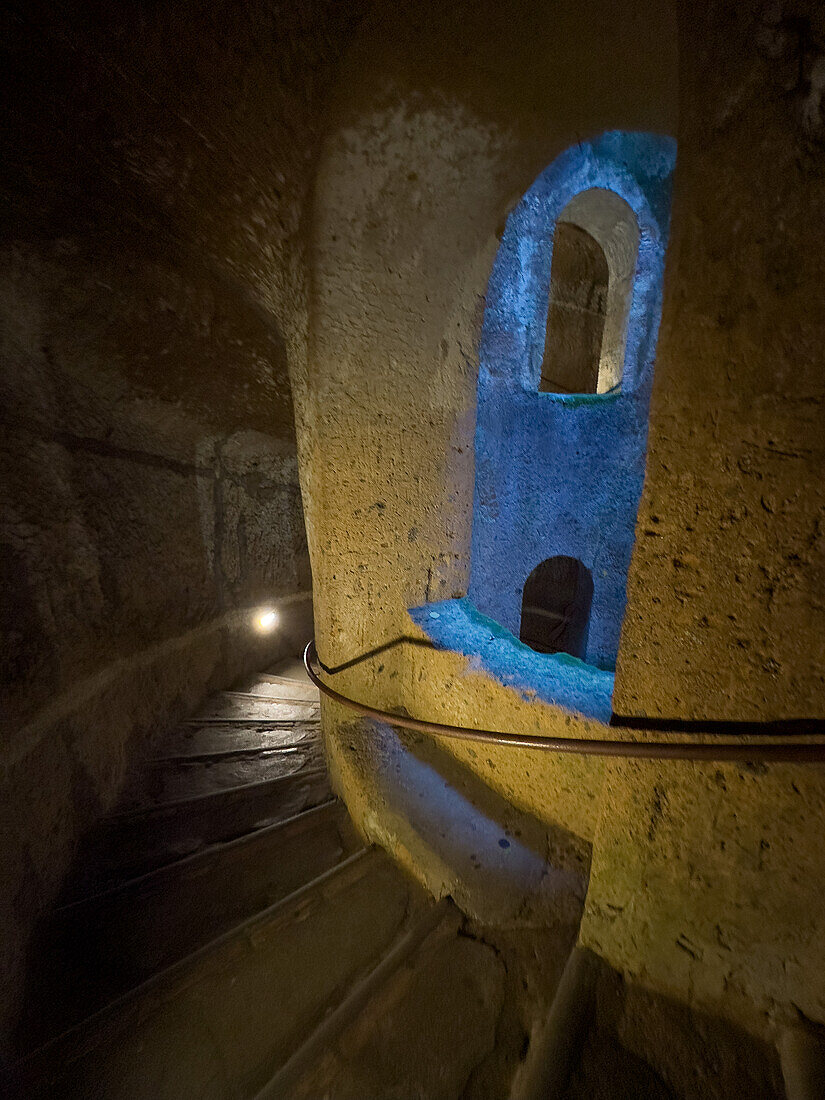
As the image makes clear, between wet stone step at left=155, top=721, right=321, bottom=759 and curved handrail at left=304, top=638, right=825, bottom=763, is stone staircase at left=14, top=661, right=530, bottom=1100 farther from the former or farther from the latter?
curved handrail at left=304, top=638, right=825, bottom=763

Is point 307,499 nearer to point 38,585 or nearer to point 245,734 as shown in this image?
point 38,585

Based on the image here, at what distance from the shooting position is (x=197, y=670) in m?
4.55

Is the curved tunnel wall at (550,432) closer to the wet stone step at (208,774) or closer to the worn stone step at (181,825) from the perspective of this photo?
the wet stone step at (208,774)

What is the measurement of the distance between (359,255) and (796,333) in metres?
1.91

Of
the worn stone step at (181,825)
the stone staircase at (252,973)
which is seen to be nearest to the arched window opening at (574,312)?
the worn stone step at (181,825)

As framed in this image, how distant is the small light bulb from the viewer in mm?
5509

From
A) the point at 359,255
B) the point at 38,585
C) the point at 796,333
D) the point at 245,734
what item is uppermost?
the point at 359,255

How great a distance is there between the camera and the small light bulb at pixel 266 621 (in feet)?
18.1

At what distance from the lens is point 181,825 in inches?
116

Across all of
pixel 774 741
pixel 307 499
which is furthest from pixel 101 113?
pixel 774 741

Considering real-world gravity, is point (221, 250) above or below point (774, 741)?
above

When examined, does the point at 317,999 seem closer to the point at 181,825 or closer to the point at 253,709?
the point at 181,825

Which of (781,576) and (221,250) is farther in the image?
(221,250)

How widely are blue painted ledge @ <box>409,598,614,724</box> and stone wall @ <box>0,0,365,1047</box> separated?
1.84m
